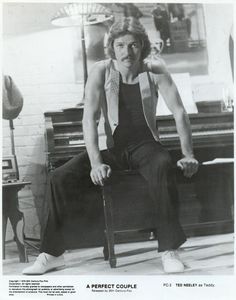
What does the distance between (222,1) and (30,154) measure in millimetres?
930

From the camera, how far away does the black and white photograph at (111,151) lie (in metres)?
1.70

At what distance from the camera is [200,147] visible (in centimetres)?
187

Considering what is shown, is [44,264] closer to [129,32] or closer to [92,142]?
[92,142]

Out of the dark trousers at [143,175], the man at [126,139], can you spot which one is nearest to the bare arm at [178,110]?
the man at [126,139]

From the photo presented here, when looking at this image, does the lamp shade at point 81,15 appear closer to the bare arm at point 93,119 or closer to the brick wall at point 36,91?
the brick wall at point 36,91

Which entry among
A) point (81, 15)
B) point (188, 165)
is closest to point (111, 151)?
point (188, 165)

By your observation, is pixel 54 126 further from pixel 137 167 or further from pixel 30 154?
pixel 137 167

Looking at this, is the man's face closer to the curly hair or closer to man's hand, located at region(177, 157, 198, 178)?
the curly hair

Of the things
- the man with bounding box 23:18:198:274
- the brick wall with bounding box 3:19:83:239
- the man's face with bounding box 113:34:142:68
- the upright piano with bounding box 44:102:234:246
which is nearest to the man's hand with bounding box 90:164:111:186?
the man with bounding box 23:18:198:274

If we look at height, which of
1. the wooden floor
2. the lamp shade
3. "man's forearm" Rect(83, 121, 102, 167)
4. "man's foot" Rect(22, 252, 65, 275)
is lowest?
the wooden floor

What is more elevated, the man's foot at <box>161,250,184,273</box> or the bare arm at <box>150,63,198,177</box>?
the bare arm at <box>150,63,198,177</box>

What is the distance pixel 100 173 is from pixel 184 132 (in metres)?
0.37

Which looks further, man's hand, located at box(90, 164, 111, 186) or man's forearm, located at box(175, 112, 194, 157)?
man's forearm, located at box(175, 112, 194, 157)

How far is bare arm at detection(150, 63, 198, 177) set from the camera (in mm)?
1837
